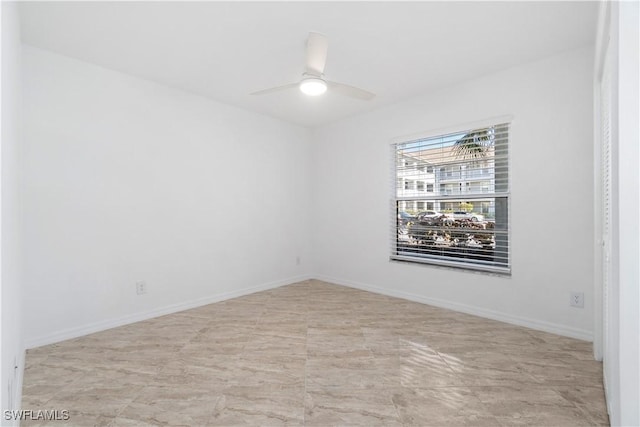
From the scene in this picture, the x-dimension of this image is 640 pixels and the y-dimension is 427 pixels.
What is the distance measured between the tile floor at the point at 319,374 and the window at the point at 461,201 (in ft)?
2.48

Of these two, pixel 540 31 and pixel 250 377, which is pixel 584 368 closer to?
pixel 250 377

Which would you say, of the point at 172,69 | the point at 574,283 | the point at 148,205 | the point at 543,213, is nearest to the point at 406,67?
the point at 543,213

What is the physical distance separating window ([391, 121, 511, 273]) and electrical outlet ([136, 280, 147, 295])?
9.86 feet

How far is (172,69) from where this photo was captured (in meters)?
3.08

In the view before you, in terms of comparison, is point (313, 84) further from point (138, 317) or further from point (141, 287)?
point (138, 317)

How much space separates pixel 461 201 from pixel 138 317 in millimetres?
3752

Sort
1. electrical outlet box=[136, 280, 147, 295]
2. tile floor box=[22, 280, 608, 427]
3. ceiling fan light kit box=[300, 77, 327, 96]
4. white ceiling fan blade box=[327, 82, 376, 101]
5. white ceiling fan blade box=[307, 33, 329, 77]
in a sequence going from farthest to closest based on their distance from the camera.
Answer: electrical outlet box=[136, 280, 147, 295] < white ceiling fan blade box=[327, 82, 376, 101] < ceiling fan light kit box=[300, 77, 327, 96] < white ceiling fan blade box=[307, 33, 329, 77] < tile floor box=[22, 280, 608, 427]

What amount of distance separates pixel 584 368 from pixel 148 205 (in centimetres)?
407


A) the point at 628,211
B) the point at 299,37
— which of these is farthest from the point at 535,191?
the point at 299,37

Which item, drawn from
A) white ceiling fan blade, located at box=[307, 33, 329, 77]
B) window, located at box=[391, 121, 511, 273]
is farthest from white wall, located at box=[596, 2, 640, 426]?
window, located at box=[391, 121, 511, 273]

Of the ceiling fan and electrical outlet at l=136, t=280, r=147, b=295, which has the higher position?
the ceiling fan

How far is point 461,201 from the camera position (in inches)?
142

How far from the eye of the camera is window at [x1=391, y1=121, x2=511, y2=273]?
10.7 feet

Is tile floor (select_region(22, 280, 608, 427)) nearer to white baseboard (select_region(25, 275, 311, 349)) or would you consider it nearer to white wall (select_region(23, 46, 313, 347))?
white baseboard (select_region(25, 275, 311, 349))
